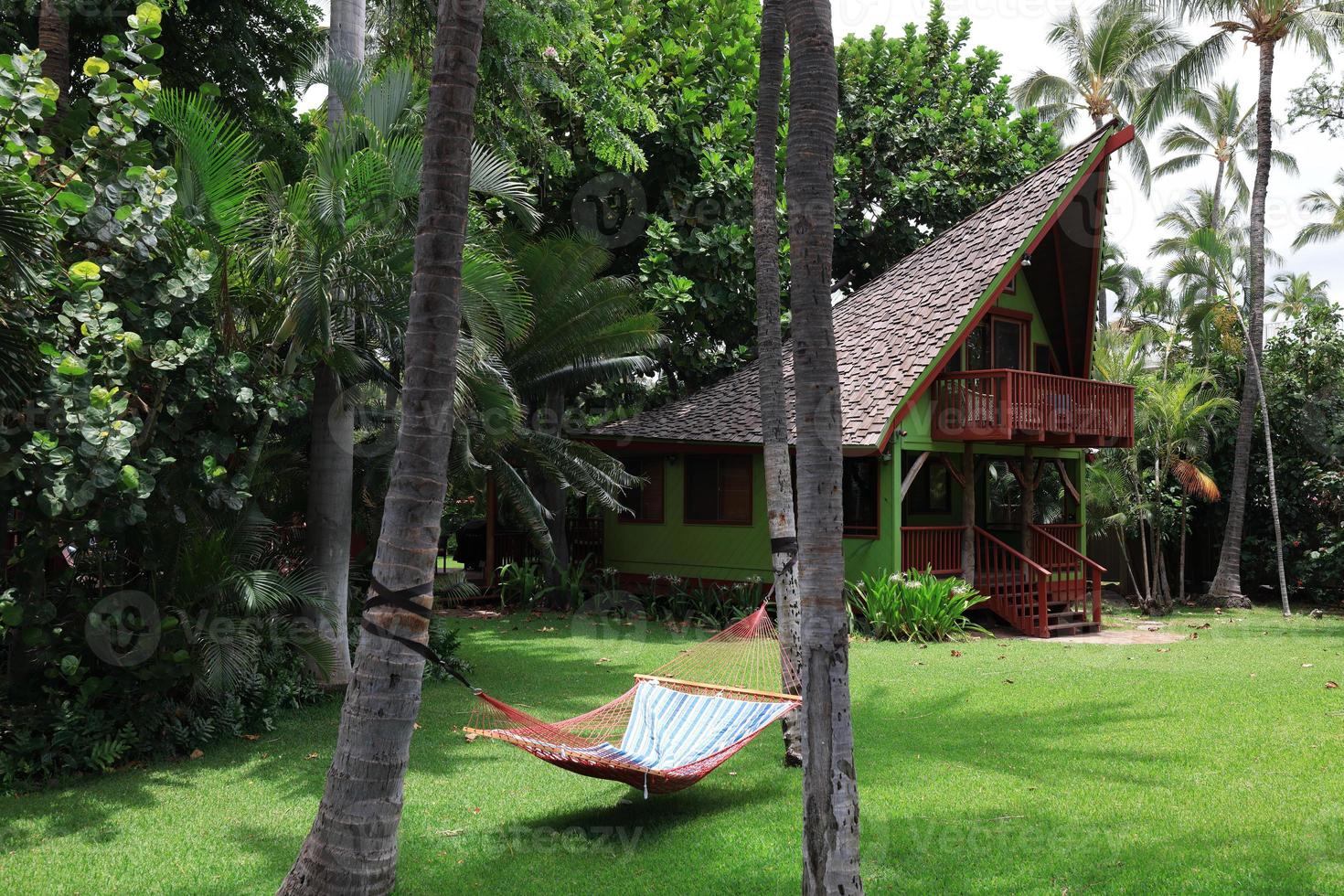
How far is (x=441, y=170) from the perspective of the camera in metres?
4.84

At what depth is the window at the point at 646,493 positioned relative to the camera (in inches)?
787

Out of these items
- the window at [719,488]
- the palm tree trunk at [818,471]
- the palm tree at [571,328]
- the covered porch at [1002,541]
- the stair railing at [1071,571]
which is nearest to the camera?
the palm tree trunk at [818,471]

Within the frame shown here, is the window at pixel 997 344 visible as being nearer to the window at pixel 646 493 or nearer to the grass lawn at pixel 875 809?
the window at pixel 646 493

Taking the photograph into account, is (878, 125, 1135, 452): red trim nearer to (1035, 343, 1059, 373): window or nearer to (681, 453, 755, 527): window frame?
(1035, 343, 1059, 373): window

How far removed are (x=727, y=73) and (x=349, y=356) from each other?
45.3 ft

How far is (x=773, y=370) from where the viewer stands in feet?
27.6

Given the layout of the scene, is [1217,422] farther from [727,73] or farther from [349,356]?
[349,356]

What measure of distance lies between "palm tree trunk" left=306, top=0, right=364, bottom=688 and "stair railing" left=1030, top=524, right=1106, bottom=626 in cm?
1172

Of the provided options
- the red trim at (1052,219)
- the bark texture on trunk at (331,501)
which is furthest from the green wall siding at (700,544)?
the bark texture on trunk at (331,501)

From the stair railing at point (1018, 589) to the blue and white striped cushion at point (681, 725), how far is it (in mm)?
9784

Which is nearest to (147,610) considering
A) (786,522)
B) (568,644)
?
(786,522)

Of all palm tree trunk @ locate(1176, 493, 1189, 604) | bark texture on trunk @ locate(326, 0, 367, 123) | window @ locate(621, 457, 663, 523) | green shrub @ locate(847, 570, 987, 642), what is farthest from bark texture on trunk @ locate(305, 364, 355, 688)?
palm tree trunk @ locate(1176, 493, 1189, 604)

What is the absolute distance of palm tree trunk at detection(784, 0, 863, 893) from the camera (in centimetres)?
457

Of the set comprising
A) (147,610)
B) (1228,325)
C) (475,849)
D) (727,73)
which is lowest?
(475,849)
